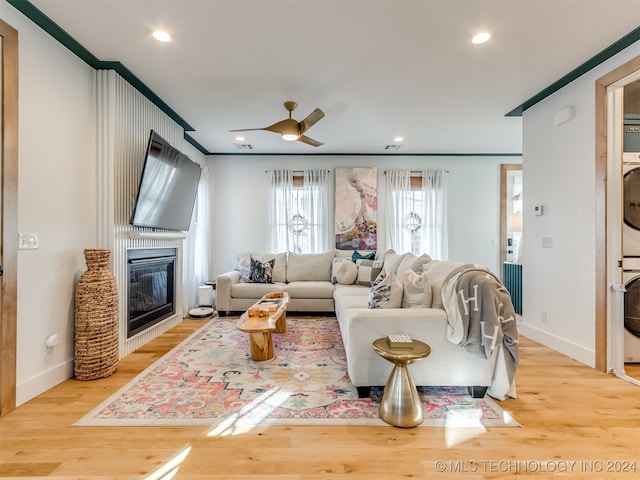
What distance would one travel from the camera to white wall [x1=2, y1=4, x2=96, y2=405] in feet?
7.05

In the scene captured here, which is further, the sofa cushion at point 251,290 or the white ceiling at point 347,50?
the sofa cushion at point 251,290

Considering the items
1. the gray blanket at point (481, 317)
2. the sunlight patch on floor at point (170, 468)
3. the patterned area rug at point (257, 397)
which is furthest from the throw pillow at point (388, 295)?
the sunlight patch on floor at point (170, 468)

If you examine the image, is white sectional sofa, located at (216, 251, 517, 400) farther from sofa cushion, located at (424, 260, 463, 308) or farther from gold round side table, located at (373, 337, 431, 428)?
gold round side table, located at (373, 337, 431, 428)

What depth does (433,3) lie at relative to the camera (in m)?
2.01

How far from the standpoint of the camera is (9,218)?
2021 millimetres

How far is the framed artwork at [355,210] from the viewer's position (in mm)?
5523

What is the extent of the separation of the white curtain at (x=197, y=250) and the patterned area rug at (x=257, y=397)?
168cm

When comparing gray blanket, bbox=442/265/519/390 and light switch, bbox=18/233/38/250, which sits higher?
light switch, bbox=18/233/38/250

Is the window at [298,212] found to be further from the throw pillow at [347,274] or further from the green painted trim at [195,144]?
the green painted trim at [195,144]

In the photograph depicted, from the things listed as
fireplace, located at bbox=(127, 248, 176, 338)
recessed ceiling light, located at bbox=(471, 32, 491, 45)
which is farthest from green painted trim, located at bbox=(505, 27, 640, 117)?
fireplace, located at bbox=(127, 248, 176, 338)

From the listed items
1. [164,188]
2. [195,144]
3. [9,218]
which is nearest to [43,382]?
[9,218]

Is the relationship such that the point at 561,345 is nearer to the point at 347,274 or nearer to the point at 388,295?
the point at 388,295

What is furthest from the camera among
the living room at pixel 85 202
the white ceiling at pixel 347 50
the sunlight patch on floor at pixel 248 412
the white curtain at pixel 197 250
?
the white curtain at pixel 197 250

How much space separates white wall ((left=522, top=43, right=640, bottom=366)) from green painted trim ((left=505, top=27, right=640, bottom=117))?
0.14 feet
